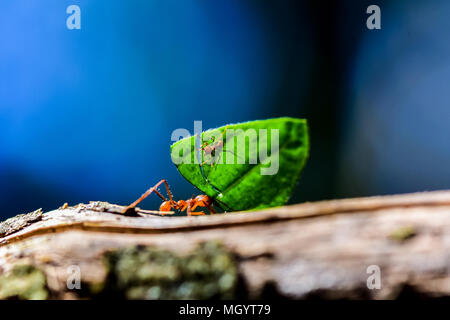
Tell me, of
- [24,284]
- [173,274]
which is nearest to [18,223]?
[24,284]

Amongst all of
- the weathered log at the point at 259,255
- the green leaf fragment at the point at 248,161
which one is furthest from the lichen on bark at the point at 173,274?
the green leaf fragment at the point at 248,161

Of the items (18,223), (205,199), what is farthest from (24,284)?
(205,199)

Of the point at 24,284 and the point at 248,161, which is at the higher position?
the point at 248,161

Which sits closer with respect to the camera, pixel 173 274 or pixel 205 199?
pixel 173 274

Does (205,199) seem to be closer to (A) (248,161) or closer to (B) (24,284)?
(A) (248,161)

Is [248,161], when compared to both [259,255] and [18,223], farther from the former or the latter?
[18,223]
